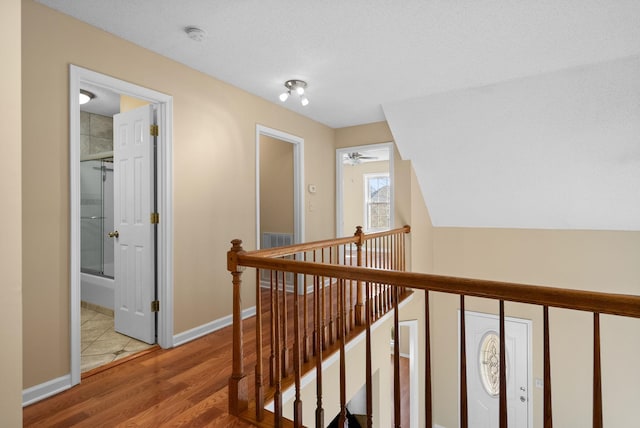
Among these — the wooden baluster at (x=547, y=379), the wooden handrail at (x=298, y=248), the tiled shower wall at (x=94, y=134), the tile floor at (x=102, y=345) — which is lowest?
the tile floor at (x=102, y=345)

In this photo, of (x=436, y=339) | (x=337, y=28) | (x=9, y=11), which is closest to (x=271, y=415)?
(x=9, y=11)

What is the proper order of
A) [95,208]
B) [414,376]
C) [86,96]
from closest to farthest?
1. [86,96]
2. [95,208]
3. [414,376]

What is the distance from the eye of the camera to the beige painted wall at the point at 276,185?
474 centimetres

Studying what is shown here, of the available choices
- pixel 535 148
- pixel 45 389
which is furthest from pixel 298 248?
pixel 535 148

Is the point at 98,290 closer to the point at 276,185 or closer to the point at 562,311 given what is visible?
the point at 276,185

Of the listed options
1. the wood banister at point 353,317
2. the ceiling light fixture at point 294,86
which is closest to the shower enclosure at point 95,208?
the ceiling light fixture at point 294,86

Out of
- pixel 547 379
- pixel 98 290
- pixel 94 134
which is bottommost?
pixel 98 290

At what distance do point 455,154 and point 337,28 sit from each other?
8.15ft

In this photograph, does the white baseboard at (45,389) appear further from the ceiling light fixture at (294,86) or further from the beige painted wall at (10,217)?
the ceiling light fixture at (294,86)

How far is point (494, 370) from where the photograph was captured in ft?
16.4

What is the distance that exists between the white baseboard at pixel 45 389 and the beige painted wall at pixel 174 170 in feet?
0.11

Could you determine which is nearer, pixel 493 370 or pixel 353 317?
pixel 353 317

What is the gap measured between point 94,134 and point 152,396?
3.77m

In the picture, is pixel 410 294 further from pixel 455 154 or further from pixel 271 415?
pixel 271 415
